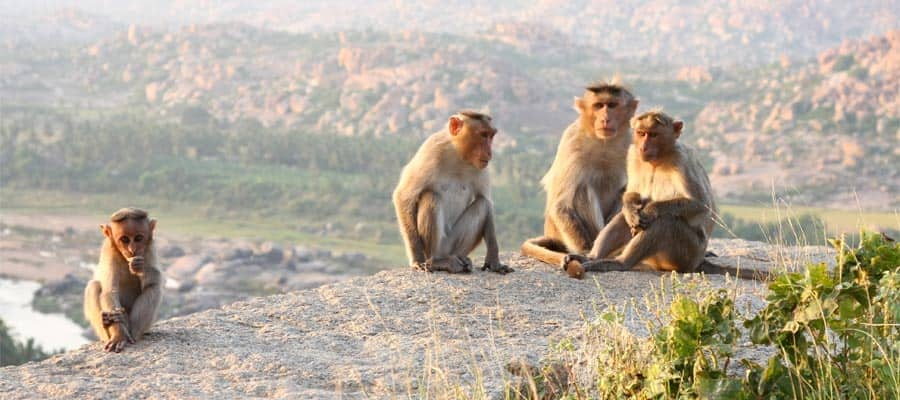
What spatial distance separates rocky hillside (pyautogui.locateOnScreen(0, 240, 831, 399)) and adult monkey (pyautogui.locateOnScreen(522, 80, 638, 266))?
0.66 meters

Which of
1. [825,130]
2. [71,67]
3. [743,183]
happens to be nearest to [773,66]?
[825,130]

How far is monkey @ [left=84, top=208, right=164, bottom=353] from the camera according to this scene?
21.7ft

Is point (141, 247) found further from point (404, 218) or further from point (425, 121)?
point (425, 121)

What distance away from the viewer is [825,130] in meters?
105

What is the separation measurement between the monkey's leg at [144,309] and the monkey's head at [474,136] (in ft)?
10.3

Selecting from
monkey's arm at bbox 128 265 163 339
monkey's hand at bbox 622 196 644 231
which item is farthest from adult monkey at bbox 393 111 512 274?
monkey's arm at bbox 128 265 163 339

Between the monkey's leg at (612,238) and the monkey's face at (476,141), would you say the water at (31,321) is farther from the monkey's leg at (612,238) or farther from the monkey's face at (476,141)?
the monkey's leg at (612,238)

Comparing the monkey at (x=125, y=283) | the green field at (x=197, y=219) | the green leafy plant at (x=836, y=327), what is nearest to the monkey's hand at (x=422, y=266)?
the monkey at (x=125, y=283)

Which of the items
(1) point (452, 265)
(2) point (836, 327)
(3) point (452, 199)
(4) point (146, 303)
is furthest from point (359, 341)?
(2) point (836, 327)

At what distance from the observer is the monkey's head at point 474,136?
9094 mm

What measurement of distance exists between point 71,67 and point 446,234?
16314 cm

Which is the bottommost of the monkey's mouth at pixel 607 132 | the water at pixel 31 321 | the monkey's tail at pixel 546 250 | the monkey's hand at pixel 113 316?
the water at pixel 31 321

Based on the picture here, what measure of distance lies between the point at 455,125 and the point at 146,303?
3.32 metres

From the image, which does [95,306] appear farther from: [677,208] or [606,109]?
[606,109]
